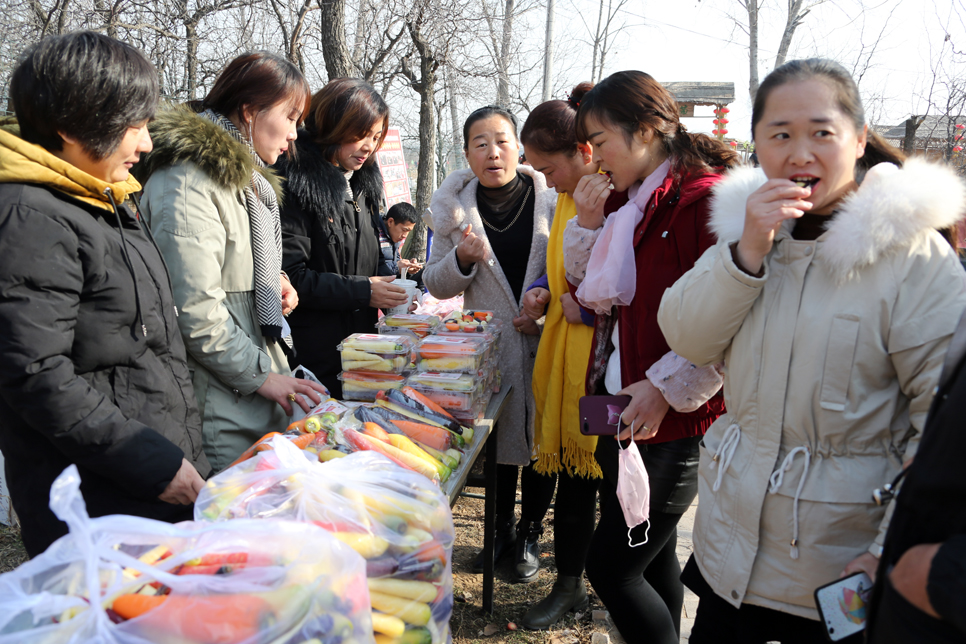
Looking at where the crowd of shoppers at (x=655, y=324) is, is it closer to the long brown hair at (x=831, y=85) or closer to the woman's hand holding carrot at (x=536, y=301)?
the long brown hair at (x=831, y=85)

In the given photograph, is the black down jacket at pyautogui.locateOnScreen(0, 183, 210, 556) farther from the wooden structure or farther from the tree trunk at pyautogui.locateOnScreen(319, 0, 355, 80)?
the wooden structure

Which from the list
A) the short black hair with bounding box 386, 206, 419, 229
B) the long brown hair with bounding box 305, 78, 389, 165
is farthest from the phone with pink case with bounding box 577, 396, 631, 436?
the short black hair with bounding box 386, 206, 419, 229

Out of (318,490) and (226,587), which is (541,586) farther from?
(226,587)

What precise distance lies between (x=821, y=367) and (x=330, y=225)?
1.95 m

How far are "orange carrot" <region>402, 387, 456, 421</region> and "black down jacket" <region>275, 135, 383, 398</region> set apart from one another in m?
0.70

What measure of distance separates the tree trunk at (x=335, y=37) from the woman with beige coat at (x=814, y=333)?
632cm

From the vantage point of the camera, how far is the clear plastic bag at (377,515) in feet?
3.76

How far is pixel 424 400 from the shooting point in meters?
1.98

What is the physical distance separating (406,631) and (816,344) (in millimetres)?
1013

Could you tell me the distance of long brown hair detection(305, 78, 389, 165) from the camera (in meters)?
2.50

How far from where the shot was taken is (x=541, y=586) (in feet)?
9.68

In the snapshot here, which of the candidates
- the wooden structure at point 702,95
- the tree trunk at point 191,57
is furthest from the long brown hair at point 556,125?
the wooden structure at point 702,95

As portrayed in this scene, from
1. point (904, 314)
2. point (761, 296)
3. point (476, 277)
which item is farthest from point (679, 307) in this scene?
point (476, 277)

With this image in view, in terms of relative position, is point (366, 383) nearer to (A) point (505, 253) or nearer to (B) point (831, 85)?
(A) point (505, 253)
